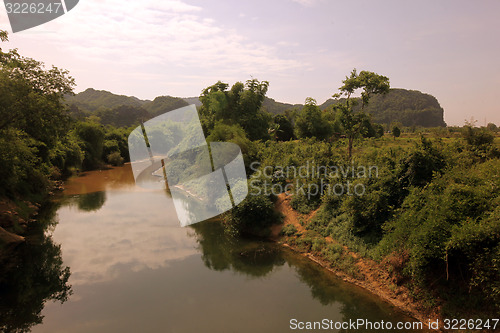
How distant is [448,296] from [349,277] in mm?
3810

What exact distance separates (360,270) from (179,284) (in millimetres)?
7773

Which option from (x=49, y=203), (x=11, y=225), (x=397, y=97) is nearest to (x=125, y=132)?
(x=49, y=203)

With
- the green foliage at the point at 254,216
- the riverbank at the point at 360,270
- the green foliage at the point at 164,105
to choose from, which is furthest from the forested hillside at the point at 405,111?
the riverbank at the point at 360,270

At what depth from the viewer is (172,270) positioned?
13641mm

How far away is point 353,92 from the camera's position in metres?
19.2

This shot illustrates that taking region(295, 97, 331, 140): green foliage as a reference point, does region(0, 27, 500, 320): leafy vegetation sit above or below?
below

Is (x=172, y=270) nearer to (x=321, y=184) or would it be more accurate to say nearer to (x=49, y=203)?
(x=321, y=184)

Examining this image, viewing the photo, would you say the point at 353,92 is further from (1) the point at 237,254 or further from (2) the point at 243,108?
(2) the point at 243,108

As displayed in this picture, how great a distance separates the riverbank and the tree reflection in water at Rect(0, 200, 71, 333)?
10843 millimetres

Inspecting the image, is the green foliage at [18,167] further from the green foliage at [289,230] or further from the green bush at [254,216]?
the green foliage at [289,230]

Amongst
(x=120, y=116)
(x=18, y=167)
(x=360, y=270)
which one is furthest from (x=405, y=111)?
(x=18, y=167)

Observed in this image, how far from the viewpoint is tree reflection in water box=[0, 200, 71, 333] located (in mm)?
10070

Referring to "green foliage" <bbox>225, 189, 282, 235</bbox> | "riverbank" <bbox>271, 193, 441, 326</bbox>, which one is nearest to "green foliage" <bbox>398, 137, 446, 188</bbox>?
"riverbank" <bbox>271, 193, 441, 326</bbox>

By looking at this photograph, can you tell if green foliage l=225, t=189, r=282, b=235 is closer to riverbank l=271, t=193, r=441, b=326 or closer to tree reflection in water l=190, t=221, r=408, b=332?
riverbank l=271, t=193, r=441, b=326
